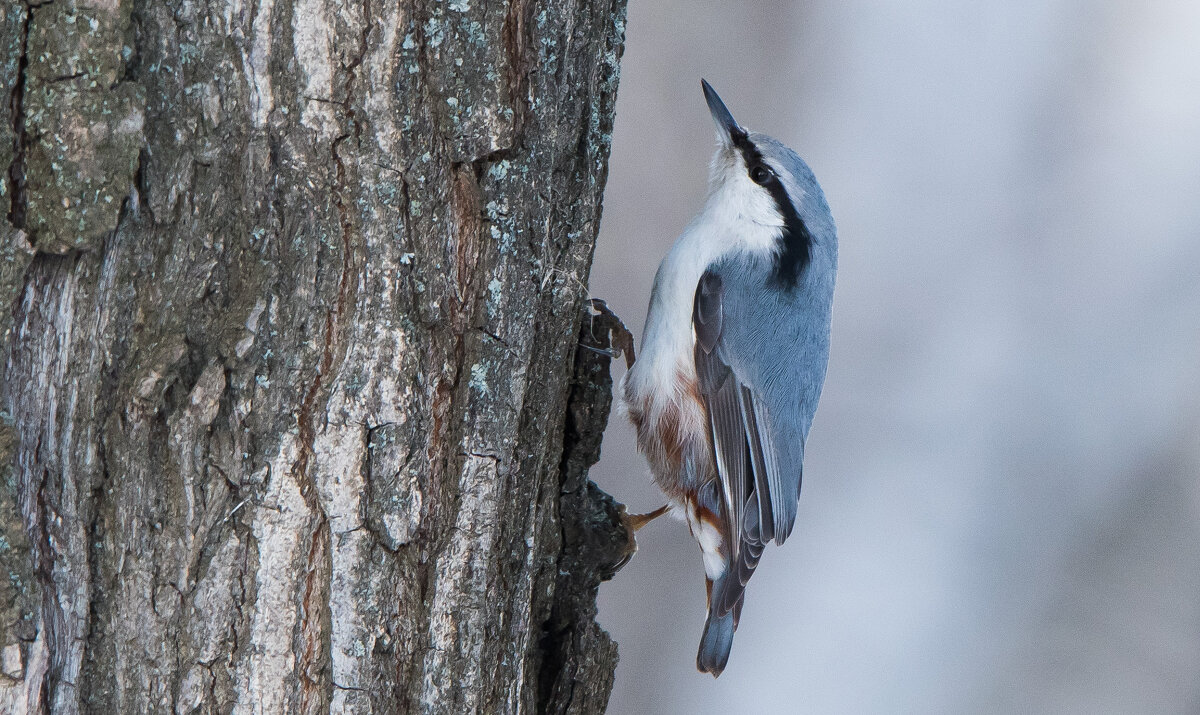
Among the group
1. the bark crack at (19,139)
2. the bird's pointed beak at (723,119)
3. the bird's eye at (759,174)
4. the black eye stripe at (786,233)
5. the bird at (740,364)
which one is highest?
the bird's pointed beak at (723,119)

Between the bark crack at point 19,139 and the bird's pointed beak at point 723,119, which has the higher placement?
the bird's pointed beak at point 723,119

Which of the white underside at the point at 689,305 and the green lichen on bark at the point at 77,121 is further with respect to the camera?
the white underside at the point at 689,305

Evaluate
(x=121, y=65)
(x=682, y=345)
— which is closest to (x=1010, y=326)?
(x=682, y=345)

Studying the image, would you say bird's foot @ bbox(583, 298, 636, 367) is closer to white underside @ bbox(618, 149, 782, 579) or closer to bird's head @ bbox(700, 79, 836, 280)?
white underside @ bbox(618, 149, 782, 579)

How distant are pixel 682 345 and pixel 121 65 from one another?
1527 mm

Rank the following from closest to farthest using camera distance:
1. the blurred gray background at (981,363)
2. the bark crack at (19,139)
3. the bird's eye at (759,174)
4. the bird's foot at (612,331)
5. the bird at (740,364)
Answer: the bark crack at (19,139) < the bird's foot at (612,331) < the bird at (740,364) < the bird's eye at (759,174) < the blurred gray background at (981,363)

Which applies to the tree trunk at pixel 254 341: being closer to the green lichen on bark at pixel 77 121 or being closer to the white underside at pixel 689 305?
the green lichen on bark at pixel 77 121

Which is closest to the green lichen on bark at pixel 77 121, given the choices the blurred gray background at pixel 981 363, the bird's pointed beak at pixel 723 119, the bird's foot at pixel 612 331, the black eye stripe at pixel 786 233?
the bird's foot at pixel 612 331

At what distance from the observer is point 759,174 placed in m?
2.52

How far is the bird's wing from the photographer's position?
7.82 feet

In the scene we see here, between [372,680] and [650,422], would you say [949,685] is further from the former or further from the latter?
[372,680]

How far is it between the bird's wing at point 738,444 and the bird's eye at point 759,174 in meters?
0.32

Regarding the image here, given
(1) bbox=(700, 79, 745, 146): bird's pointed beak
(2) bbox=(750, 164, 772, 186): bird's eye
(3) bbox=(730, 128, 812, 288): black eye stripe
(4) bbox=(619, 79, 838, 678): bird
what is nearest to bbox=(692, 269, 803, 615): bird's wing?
(4) bbox=(619, 79, 838, 678): bird

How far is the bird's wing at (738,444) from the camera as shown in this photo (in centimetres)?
238
